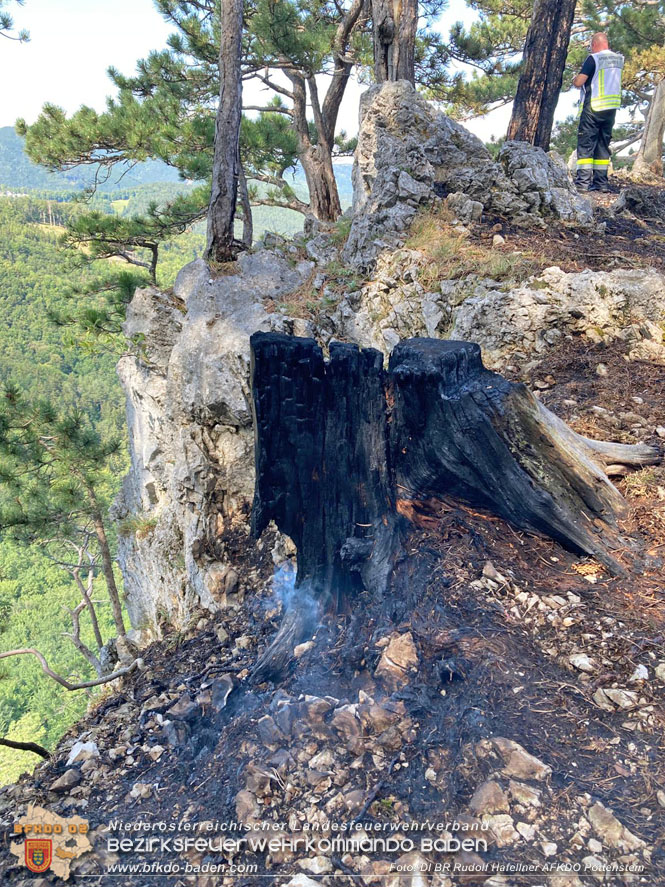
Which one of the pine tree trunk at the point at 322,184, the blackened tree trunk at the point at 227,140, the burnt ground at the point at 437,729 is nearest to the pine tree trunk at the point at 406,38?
the blackened tree trunk at the point at 227,140

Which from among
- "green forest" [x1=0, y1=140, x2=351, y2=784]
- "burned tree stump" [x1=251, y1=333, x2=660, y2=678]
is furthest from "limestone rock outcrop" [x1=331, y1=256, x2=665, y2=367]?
"green forest" [x1=0, y1=140, x2=351, y2=784]

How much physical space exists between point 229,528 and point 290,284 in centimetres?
345

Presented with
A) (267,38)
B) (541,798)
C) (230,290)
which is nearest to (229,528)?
(230,290)

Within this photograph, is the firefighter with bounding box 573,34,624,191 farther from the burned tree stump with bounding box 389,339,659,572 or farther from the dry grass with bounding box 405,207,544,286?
the burned tree stump with bounding box 389,339,659,572

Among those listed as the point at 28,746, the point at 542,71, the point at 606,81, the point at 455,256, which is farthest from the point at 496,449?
the point at 606,81

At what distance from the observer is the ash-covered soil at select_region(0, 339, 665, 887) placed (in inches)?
69.9

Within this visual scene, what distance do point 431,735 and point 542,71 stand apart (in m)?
8.63

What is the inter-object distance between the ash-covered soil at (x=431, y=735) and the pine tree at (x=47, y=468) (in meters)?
9.57

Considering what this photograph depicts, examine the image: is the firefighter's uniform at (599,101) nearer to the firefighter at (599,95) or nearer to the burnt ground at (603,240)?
the firefighter at (599,95)

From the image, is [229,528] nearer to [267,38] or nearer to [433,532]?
[433,532]

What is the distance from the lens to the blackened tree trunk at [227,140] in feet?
21.9

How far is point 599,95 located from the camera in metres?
8.26

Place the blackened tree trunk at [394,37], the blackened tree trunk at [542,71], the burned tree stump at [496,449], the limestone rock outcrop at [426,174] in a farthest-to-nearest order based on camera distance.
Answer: the blackened tree trunk at [394,37] < the blackened tree trunk at [542,71] < the limestone rock outcrop at [426,174] < the burned tree stump at [496,449]

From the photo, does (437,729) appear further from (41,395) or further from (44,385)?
(44,385)
